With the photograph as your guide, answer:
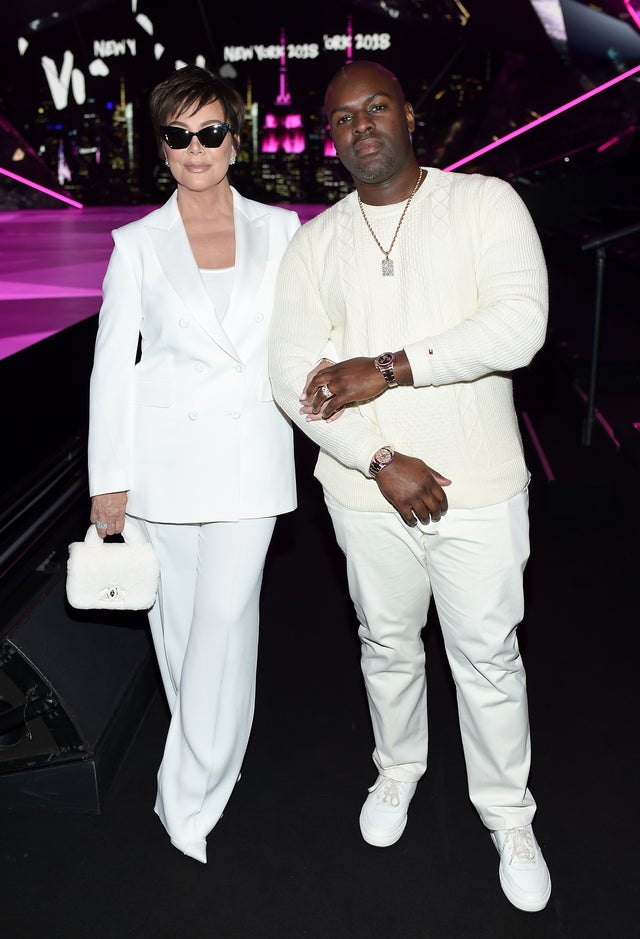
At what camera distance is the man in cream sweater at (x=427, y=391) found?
1.84m

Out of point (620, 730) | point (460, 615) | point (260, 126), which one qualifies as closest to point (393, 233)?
point (460, 615)

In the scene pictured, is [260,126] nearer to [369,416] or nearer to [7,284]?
[7,284]

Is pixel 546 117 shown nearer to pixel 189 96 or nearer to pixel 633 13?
pixel 633 13

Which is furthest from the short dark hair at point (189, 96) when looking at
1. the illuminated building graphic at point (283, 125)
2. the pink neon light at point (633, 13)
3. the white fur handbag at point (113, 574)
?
the illuminated building graphic at point (283, 125)

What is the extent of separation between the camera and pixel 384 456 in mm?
1864

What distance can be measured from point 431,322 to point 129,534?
81cm

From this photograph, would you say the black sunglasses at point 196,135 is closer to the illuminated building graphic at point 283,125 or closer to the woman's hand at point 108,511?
the woman's hand at point 108,511

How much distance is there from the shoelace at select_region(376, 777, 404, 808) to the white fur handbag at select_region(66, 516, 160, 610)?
726 mm

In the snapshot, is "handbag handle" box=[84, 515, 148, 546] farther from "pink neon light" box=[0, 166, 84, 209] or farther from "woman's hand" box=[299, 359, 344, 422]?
"pink neon light" box=[0, 166, 84, 209]

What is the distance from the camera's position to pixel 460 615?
202cm

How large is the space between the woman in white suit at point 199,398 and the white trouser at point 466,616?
23 cm

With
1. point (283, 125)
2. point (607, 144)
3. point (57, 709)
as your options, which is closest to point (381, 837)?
point (57, 709)

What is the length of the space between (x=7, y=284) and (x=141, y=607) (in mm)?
3102

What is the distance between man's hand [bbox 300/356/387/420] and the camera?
6.03 feet
